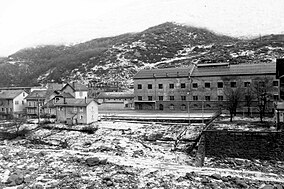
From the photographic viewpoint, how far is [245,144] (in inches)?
993

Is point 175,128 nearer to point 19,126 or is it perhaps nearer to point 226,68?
point 226,68

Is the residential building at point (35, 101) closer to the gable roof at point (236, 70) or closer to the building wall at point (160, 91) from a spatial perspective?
the building wall at point (160, 91)

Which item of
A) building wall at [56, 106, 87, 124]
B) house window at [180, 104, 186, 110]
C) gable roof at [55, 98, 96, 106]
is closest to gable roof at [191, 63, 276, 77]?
house window at [180, 104, 186, 110]

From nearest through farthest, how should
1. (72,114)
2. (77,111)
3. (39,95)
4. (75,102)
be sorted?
(77,111), (72,114), (75,102), (39,95)

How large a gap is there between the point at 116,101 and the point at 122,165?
1373 inches

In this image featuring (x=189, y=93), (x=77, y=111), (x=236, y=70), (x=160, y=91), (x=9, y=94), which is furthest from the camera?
(x=9, y=94)

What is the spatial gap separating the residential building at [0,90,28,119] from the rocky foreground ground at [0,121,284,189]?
18.7 metres

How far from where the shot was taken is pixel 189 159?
26.1 meters

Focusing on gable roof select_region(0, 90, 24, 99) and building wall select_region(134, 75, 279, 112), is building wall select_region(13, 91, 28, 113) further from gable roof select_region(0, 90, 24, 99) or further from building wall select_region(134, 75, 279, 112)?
building wall select_region(134, 75, 279, 112)

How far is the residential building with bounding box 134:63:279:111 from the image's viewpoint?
43.8 meters

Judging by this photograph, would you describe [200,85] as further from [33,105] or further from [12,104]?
[12,104]

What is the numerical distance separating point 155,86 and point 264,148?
29.7 m

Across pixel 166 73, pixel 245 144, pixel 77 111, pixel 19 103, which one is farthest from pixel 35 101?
pixel 245 144

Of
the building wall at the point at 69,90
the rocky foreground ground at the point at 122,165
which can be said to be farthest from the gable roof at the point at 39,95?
the rocky foreground ground at the point at 122,165
